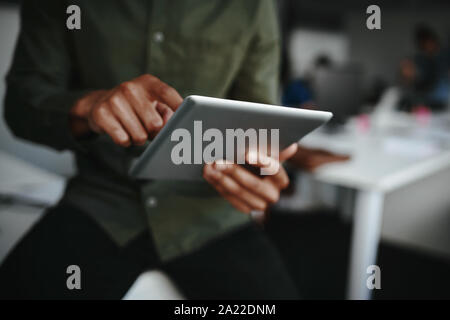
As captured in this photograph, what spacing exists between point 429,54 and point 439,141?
2451 millimetres

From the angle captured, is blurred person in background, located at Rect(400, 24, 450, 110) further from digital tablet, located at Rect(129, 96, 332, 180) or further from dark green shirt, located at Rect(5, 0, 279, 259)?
digital tablet, located at Rect(129, 96, 332, 180)

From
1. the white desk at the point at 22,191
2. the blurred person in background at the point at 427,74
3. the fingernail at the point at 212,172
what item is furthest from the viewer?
the blurred person in background at the point at 427,74

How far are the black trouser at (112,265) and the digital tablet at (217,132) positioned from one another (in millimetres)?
233

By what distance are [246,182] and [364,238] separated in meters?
0.66

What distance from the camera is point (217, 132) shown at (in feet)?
1.64

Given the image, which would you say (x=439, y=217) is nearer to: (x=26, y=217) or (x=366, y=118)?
(x=366, y=118)

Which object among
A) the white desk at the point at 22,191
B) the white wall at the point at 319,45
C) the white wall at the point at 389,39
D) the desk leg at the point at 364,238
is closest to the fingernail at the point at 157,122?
the white desk at the point at 22,191

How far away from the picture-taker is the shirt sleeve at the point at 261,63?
32.6 inches

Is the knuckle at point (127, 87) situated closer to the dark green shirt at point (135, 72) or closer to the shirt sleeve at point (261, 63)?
the dark green shirt at point (135, 72)

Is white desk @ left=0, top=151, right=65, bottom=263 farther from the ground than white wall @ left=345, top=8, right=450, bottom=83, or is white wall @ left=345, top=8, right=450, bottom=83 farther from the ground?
white wall @ left=345, top=8, right=450, bottom=83

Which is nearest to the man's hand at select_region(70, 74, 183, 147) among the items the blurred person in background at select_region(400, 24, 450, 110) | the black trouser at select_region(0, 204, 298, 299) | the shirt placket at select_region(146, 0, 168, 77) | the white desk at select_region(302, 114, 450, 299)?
the shirt placket at select_region(146, 0, 168, 77)

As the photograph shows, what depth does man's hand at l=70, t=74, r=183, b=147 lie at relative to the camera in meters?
0.51

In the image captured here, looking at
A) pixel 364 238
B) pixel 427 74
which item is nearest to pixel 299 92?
pixel 364 238
